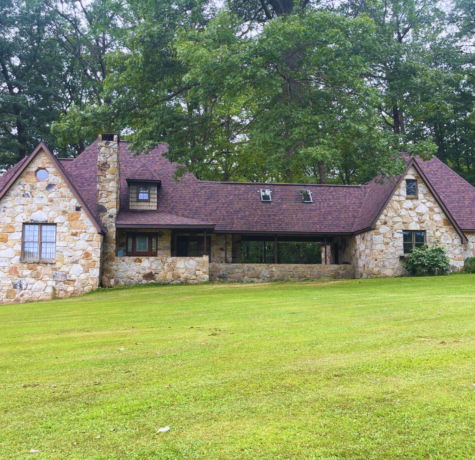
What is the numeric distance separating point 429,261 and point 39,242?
59.6 ft

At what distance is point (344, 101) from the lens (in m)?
20.5

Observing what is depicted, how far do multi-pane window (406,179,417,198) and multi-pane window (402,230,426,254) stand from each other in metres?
1.92

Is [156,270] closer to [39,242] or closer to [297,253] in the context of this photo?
[39,242]

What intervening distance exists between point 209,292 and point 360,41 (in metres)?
12.1

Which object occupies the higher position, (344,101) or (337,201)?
(344,101)

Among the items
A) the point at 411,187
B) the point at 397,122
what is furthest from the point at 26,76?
the point at 411,187

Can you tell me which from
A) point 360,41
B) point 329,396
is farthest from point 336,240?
point 329,396

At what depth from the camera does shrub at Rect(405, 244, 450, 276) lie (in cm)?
2370

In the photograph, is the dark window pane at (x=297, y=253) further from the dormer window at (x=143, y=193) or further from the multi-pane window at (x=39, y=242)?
the multi-pane window at (x=39, y=242)

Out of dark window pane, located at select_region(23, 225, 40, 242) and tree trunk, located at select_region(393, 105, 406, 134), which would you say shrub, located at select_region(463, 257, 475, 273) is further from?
dark window pane, located at select_region(23, 225, 40, 242)

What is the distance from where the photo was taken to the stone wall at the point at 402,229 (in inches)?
963

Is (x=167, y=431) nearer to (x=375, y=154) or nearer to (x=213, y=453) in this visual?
(x=213, y=453)

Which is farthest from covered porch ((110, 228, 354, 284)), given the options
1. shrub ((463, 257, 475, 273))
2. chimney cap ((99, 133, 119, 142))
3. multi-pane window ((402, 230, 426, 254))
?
shrub ((463, 257, 475, 273))

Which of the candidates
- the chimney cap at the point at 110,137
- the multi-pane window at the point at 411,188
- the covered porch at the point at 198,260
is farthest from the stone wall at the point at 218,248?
the multi-pane window at the point at 411,188
